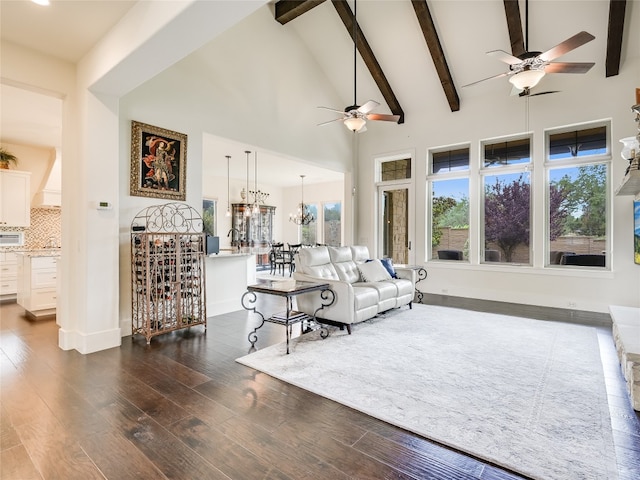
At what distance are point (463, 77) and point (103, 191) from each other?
6.32m

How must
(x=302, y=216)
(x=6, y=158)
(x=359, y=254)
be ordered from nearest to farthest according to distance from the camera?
(x=359, y=254) → (x=6, y=158) → (x=302, y=216)

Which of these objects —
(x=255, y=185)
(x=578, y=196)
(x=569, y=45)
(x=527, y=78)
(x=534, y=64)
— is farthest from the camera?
(x=255, y=185)

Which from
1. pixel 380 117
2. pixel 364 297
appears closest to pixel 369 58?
pixel 380 117

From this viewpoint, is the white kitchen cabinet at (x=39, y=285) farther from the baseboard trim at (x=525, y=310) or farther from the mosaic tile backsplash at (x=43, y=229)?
the baseboard trim at (x=525, y=310)

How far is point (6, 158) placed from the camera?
20.7 ft

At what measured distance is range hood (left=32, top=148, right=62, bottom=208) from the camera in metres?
6.36

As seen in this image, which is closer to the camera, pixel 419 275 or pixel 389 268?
pixel 389 268

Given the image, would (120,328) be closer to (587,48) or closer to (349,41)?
(349,41)

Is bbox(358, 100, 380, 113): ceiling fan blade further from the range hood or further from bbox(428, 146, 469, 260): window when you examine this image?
the range hood

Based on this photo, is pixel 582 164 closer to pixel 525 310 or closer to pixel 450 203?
pixel 450 203

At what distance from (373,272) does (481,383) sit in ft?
8.30

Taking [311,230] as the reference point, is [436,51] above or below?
above

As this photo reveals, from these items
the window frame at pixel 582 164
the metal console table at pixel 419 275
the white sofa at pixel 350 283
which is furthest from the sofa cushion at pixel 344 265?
the window frame at pixel 582 164

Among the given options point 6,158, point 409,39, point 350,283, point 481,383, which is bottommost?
point 481,383
